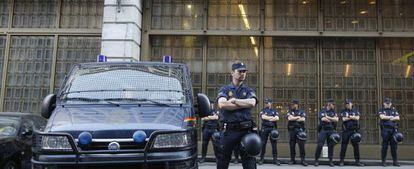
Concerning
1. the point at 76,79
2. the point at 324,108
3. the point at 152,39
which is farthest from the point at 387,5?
the point at 76,79

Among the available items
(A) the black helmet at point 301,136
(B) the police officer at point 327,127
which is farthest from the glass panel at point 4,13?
(B) the police officer at point 327,127

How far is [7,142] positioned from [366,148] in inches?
411

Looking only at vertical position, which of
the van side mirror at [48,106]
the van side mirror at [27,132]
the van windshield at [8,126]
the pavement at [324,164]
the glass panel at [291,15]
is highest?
the glass panel at [291,15]

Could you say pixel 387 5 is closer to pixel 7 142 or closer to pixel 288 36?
pixel 288 36

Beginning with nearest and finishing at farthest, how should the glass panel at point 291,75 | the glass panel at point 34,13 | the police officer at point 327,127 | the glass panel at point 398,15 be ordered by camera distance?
the police officer at point 327,127, the glass panel at point 291,75, the glass panel at point 398,15, the glass panel at point 34,13

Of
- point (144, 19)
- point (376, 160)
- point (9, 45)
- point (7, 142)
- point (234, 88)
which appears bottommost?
point (376, 160)

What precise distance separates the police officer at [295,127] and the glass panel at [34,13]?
8.72 metres

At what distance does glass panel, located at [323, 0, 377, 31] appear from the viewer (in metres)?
14.0

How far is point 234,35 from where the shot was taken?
46.5 feet

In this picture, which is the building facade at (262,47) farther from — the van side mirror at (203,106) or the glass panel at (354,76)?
the van side mirror at (203,106)

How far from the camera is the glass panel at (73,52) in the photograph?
47.0 feet

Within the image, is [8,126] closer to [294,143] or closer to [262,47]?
[294,143]

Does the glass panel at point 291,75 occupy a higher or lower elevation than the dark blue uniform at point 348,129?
higher

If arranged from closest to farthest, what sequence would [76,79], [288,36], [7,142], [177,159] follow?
1. [177,159]
2. [76,79]
3. [7,142]
4. [288,36]
